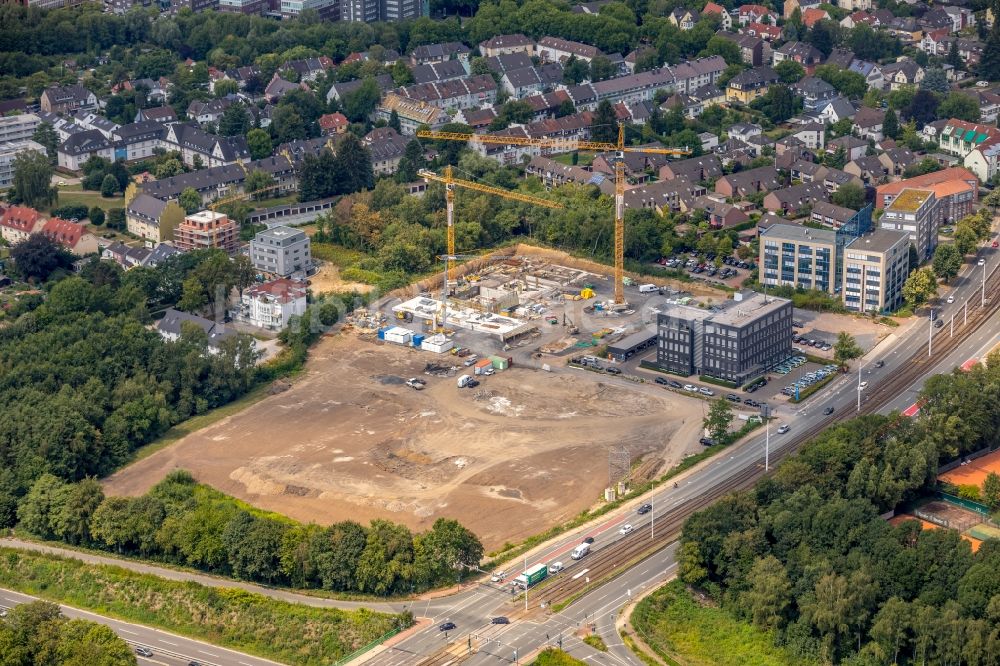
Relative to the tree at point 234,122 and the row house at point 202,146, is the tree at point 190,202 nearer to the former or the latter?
the row house at point 202,146

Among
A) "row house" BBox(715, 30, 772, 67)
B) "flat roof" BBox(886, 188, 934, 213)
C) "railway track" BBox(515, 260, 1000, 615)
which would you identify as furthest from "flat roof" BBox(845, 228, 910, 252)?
"row house" BBox(715, 30, 772, 67)

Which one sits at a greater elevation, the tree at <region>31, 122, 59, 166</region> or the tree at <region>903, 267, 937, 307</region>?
the tree at <region>31, 122, 59, 166</region>

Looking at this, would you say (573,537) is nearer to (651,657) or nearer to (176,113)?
(651,657)

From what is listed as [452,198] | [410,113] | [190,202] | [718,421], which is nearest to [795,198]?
[452,198]

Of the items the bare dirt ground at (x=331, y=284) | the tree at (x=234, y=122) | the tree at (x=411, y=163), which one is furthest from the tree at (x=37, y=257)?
the tree at (x=411, y=163)

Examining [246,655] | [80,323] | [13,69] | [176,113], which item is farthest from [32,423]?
[13,69]

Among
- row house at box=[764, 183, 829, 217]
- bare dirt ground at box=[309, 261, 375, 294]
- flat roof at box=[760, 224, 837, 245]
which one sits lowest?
bare dirt ground at box=[309, 261, 375, 294]

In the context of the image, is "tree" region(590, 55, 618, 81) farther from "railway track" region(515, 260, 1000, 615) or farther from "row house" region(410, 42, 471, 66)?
"railway track" region(515, 260, 1000, 615)
